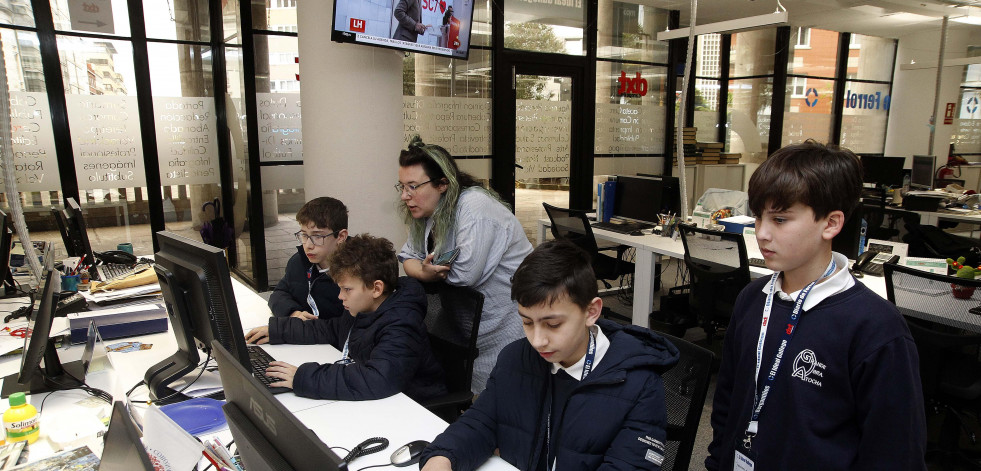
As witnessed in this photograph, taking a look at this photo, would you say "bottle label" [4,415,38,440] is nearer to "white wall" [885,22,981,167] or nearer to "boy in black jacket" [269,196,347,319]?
"boy in black jacket" [269,196,347,319]

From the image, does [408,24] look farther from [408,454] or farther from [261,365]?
[408,454]

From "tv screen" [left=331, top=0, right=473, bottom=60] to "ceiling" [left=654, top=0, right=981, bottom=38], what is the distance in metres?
3.47

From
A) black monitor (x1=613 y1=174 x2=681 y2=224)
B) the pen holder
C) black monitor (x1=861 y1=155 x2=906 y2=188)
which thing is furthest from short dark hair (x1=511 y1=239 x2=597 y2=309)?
black monitor (x1=861 y1=155 x2=906 y2=188)

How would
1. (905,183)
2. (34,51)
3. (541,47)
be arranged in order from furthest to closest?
(905,183)
(541,47)
(34,51)

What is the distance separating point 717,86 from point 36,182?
7.38 meters

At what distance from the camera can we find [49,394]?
191 cm

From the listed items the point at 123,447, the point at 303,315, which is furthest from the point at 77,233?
the point at 123,447

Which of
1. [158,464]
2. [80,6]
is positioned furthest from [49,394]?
[80,6]

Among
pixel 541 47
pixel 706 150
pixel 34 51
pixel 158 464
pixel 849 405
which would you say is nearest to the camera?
pixel 158 464

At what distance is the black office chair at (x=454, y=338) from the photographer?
6.81 ft

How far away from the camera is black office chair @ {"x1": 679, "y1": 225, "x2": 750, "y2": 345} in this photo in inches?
136

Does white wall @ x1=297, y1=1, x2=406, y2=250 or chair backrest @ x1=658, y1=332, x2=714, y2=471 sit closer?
chair backrest @ x1=658, y1=332, x2=714, y2=471

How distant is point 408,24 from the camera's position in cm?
379

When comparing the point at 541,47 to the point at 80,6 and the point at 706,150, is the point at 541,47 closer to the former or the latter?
the point at 706,150
